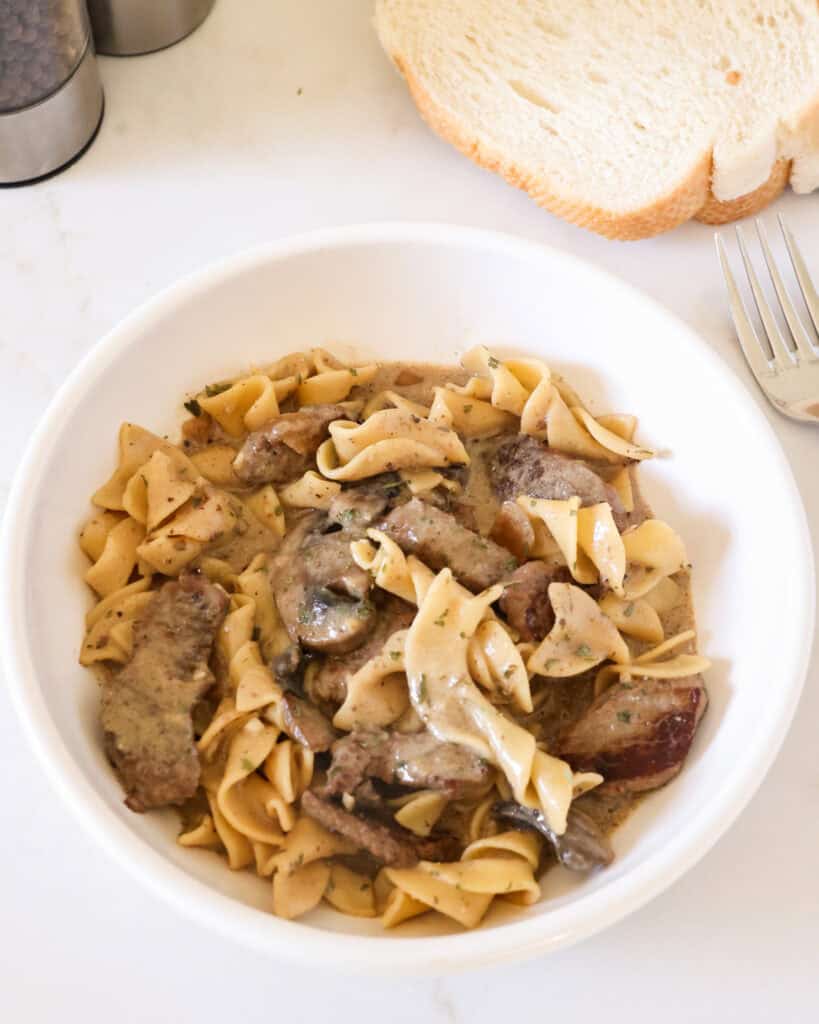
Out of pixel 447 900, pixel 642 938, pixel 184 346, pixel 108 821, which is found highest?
pixel 184 346

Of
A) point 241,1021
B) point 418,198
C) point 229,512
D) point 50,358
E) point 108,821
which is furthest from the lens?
point 418,198

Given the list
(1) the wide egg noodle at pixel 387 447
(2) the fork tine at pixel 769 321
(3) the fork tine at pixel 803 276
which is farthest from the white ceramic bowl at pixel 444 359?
(3) the fork tine at pixel 803 276

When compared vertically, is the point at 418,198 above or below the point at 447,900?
above

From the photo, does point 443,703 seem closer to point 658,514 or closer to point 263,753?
point 263,753

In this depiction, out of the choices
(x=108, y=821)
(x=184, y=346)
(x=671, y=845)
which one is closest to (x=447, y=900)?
(x=671, y=845)

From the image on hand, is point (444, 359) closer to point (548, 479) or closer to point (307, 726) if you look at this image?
point (548, 479)

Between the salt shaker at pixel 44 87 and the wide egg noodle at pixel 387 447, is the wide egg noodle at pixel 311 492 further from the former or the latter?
the salt shaker at pixel 44 87

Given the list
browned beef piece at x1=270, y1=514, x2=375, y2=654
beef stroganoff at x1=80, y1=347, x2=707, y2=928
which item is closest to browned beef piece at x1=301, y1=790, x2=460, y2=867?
beef stroganoff at x1=80, y1=347, x2=707, y2=928
